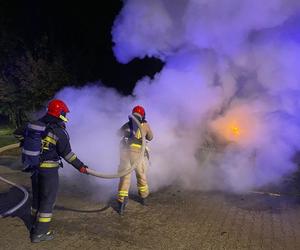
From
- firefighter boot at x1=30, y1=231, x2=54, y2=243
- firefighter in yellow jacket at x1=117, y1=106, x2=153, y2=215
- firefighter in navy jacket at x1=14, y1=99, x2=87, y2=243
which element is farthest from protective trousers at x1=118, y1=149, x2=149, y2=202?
firefighter boot at x1=30, y1=231, x2=54, y2=243

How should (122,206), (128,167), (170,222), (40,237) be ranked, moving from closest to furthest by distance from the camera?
1. (40,237)
2. (170,222)
3. (122,206)
4. (128,167)

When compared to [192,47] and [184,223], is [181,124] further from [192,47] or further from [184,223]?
[184,223]

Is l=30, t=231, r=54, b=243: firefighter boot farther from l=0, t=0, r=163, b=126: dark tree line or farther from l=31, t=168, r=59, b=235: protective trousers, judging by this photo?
l=0, t=0, r=163, b=126: dark tree line

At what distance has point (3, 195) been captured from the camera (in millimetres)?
7668

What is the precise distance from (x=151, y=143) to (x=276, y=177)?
3.25m

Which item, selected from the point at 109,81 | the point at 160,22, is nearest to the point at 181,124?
the point at 160,22

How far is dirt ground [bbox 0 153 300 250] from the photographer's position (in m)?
5.54

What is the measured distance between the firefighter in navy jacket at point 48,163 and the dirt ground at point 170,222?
252 millimetres

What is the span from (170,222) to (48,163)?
7.35 feet

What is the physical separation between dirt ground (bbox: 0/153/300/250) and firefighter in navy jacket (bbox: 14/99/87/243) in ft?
0.83

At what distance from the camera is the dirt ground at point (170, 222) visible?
5543 mm

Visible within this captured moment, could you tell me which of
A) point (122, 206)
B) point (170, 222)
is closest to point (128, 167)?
point (122, 206)

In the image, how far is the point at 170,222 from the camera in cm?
635

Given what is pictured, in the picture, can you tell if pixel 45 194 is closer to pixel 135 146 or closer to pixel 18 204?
pixel 18 204
